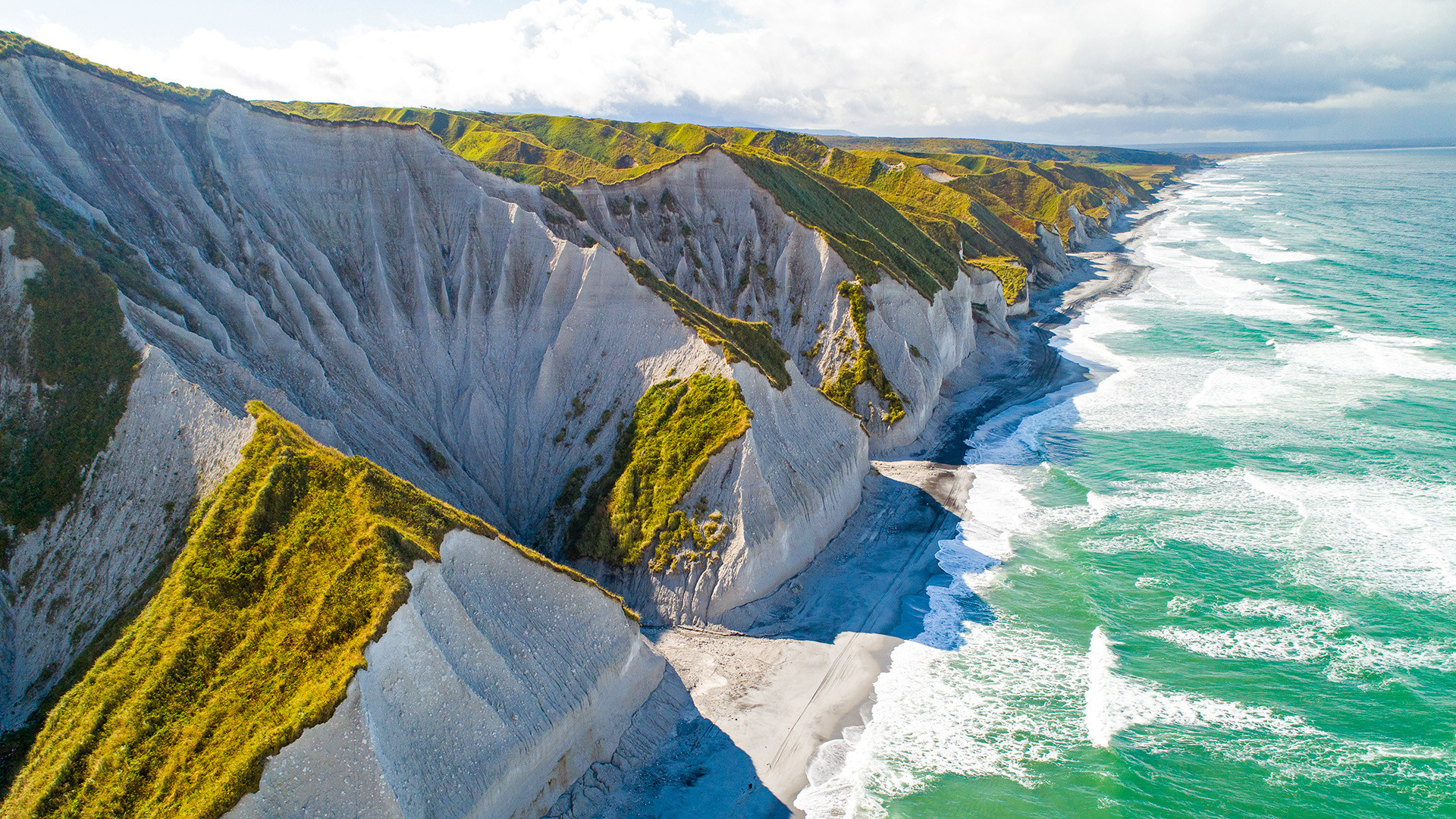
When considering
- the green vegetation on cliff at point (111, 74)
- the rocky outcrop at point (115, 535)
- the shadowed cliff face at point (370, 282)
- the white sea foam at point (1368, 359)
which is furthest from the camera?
the white sea foam at point (1368, 359)

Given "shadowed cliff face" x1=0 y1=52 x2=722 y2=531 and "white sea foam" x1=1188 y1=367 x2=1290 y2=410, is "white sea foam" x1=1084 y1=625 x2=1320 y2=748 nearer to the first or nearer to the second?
"shadowed cliff face" x1=0 y1=52 x2=722 y2=531

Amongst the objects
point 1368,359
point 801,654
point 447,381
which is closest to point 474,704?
point 801,654

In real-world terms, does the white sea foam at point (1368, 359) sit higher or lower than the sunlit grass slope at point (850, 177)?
lower

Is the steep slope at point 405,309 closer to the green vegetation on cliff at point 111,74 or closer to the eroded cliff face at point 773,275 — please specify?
the green vegetation on cliff at point 111,74

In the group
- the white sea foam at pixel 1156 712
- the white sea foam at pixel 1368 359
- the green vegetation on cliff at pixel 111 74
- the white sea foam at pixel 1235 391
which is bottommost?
the white sea foam at pixel 1156 712

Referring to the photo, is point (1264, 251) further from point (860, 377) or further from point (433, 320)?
point (433, 320)

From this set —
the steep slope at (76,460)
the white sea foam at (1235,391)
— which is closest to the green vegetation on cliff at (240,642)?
the steep slope at (76,460)

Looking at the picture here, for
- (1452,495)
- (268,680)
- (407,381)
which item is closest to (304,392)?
(407,381)

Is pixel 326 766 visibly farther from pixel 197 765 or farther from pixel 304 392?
pixel 304 392
